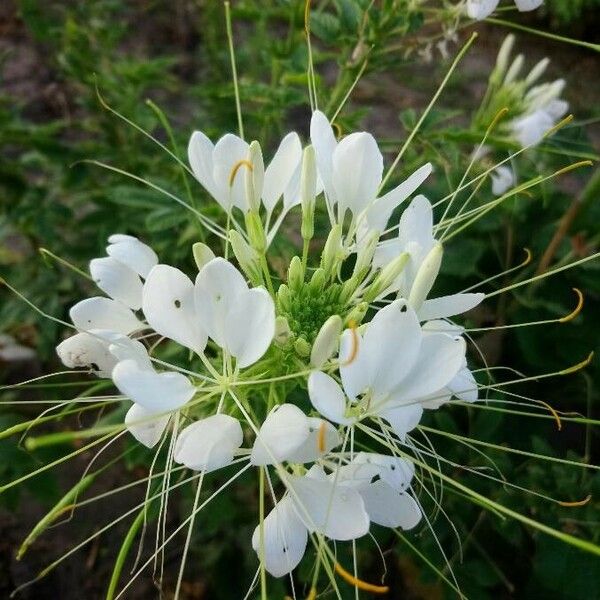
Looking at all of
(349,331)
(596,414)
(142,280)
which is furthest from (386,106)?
(349,331)

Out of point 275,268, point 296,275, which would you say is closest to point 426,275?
point 296,275

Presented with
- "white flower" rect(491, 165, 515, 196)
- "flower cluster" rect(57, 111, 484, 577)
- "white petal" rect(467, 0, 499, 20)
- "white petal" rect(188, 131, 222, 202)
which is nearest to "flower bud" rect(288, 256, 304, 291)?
"flower cluster" rect(57, 111, 484, 577)

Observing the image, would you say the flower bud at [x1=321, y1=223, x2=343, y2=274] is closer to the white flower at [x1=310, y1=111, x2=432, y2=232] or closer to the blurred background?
the white flower at [x1=310, y1=111, x2=432, y2=232]

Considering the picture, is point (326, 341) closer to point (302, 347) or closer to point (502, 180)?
point (302, 347)

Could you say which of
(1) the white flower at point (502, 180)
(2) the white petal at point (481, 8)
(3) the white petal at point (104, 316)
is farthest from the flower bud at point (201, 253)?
(1) the white flower at point (502, 180)

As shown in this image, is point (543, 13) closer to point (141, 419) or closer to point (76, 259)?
point (76, 259)

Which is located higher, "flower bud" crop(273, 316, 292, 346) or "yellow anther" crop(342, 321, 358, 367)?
"yellow anther" crop(342, 321, 358, 367)
